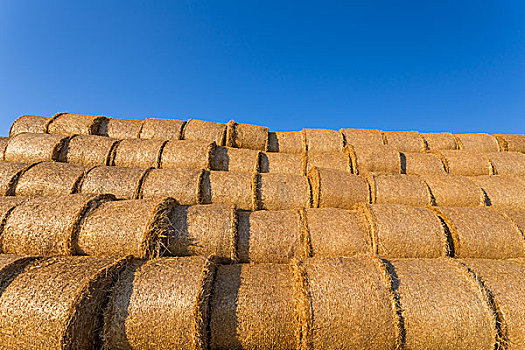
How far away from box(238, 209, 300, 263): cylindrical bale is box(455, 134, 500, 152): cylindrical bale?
6528mm

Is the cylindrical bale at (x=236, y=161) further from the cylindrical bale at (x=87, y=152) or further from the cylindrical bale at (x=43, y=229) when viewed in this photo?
the cylindrical bale at (x=43, y=229)

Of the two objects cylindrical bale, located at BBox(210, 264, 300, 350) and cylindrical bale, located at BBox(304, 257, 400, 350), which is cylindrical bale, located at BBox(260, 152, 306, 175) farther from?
cylindrical bale, located at BBox(210, 264, 300, 350)

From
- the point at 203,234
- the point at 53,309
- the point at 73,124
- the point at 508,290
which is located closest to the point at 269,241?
the point at 203,234

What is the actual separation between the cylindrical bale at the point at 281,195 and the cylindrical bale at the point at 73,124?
15.4ft

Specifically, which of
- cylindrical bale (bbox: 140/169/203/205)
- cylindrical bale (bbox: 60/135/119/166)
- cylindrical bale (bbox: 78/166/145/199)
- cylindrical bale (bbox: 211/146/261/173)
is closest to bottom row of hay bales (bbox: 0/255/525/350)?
cylindrical bale (bbox: 140/169/203/205)

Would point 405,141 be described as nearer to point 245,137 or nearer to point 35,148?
point 245,137

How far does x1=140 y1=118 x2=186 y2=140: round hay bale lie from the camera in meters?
6.51

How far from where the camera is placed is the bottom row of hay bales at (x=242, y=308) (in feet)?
7.86

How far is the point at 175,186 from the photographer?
4.57m

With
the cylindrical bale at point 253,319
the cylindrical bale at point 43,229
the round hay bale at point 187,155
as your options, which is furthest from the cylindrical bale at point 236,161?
the cylindrical bale at point 253,319

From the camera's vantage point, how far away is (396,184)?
15.8 ft

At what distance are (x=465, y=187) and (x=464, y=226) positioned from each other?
156cm

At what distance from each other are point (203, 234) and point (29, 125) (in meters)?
6.12

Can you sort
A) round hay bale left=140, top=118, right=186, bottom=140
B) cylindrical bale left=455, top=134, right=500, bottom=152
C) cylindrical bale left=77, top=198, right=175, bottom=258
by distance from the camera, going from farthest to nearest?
cylindrical bale left=455, top=134, right=500, bottom=152 → round hay bale left=140, top=118, right=186, bottom=140 → cylindrical bale left=77, top=198, right=175, bottom=258
